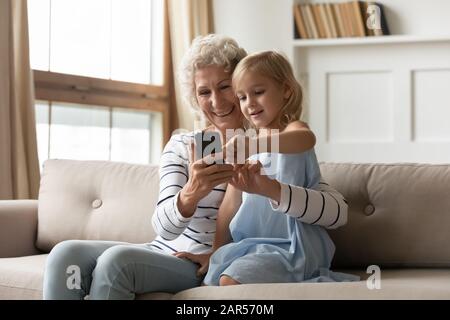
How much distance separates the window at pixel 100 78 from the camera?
362 centimetres

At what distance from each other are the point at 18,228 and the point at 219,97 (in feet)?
2.85

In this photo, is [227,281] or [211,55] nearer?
[227,281]

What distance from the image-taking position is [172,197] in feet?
6.20

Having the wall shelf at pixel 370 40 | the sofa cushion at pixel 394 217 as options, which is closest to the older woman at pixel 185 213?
the sofa cushion at pixel 394 217

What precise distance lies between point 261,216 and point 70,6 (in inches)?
89.0

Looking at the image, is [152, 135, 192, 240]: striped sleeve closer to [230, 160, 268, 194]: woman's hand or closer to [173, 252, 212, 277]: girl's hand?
[173, 252, 212, 277]: girl's hand

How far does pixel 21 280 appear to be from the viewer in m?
2.03

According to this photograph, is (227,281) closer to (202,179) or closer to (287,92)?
(202,179)

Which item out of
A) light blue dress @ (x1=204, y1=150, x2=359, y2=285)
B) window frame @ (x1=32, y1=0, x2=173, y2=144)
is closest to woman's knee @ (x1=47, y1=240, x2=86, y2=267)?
light blue dress @ (x1=204, y1=150, x2=359, y2=285)

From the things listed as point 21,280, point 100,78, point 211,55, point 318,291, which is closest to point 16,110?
point 100,78

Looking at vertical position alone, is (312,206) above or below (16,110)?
below

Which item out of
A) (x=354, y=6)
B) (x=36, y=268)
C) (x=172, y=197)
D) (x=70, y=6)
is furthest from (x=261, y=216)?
(x=354, y=6)

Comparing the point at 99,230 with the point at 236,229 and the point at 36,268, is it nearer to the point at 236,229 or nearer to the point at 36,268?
the point at 36,268

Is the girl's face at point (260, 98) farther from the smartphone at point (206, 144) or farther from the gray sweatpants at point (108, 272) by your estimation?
the gray sweatpants at point (108, 272)
